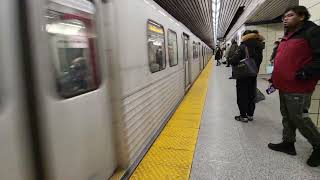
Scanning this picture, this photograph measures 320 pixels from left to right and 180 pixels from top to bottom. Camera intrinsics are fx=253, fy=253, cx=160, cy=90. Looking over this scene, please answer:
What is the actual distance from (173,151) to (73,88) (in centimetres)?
181

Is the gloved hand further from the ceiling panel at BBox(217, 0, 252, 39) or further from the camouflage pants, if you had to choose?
the ceiling panel at BBox(217, 0, 252, 39)

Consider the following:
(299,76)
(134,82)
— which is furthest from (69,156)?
(299,76)

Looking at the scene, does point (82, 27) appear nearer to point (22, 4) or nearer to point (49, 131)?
point (22, 4)

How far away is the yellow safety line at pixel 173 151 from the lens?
103 inches

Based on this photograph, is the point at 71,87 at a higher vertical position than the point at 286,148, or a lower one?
higher

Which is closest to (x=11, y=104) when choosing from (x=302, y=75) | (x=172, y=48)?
(x=302, y=75)

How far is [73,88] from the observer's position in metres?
1.74

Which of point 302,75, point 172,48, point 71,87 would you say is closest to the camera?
point 71,87

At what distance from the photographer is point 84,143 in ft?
6.12

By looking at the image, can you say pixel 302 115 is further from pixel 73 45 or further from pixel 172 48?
pixel 172 48

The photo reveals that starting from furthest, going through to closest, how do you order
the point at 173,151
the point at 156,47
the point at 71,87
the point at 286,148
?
the point at 156,47
the point at 173,151
the point at 286,148
the point at 71,87

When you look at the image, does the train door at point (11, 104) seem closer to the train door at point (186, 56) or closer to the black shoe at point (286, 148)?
the black shoe at point (286, 148)

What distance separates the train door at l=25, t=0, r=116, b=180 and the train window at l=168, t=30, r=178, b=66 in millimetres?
2819

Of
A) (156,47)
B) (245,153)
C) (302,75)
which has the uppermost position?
(156,47)
